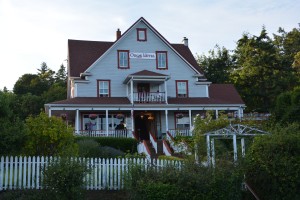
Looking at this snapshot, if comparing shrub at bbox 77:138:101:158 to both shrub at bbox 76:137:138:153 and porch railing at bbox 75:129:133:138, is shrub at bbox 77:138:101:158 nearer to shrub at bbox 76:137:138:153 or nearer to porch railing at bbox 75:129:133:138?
shrub at bbox 76:137:138:153

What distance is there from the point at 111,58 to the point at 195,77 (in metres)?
7.48

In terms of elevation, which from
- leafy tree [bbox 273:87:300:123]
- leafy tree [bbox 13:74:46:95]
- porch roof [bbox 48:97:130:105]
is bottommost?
leafy tree [bbox 273:87:300:123]

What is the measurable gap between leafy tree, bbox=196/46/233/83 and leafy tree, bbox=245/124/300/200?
121 ft

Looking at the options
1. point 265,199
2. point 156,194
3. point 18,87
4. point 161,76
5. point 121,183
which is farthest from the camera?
point 18,87

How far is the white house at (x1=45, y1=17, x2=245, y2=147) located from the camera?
30.5m

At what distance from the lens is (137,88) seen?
108 ft

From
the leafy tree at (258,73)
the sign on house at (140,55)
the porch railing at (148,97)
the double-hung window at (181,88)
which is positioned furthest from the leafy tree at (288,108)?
the leafy tree at (258,73)

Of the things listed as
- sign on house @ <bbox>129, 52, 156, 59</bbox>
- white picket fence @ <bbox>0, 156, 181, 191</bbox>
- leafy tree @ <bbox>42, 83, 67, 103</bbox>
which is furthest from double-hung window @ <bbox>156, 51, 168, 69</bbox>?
leafy tree @ <bbox>42, 83, 67, 103</bbox>

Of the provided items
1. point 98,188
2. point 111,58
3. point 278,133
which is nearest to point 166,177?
point 98,188

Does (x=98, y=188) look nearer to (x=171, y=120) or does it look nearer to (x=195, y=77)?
(x=171, y=120)

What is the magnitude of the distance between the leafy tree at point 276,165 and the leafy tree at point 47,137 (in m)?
6.59

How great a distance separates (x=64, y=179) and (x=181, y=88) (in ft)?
76.7

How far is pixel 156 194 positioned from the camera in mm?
11602

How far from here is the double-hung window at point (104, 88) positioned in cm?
3200
